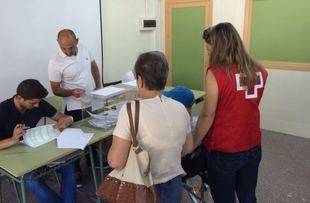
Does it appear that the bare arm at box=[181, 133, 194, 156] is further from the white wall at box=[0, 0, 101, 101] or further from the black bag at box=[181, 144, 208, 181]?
the white wall at box=[0, 0, 101, 101]

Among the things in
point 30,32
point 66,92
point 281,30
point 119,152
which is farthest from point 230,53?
point 281,30

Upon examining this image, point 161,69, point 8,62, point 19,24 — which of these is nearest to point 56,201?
point 161,69

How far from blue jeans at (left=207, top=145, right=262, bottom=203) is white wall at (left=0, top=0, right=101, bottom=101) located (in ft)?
7.59

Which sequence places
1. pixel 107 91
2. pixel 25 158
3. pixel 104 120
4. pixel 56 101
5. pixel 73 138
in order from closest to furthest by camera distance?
pixel 25 158, pixel 73 138, pixel 104 120, pixel 107 91, pixel 56 101

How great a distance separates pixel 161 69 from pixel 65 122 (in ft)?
4.06

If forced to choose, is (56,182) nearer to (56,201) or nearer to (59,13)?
(56,201)

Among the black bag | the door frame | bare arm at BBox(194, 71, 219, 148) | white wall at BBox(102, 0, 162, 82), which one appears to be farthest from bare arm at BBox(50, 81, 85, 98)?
the door frame

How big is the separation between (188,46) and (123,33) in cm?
102

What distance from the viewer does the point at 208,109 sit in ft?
4.88

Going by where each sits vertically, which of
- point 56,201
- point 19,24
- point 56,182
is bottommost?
point 56,182

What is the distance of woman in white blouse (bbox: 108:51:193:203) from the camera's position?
1.21 metres

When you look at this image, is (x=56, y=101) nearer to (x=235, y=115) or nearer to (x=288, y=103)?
(x=235, y=115)

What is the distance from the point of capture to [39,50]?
3.22m

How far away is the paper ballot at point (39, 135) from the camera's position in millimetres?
1962
